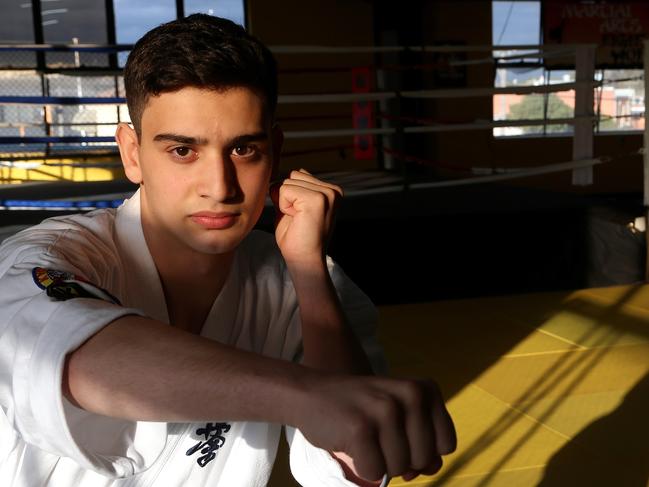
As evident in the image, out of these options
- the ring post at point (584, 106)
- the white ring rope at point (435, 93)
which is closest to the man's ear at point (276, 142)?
the white ring rope at point (435, 93)

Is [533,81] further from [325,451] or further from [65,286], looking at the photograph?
[65,286]

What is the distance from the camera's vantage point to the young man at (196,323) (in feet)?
1.88

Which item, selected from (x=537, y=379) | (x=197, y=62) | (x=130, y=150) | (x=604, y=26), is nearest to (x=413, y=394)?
(x=197, y=62)

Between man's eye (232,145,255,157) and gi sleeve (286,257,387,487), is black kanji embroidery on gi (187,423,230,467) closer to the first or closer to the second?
gi sleeve (286,257,387,487)

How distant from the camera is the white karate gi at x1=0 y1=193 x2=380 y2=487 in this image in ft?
2.20

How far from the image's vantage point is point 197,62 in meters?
0.91

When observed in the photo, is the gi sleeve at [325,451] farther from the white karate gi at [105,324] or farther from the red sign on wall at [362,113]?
the red sign on wall at [362,113]

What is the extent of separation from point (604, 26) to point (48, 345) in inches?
387

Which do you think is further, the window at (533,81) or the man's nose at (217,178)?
the window at (533,81)

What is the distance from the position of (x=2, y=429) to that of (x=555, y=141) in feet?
30.3

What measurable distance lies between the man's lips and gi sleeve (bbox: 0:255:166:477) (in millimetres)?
175

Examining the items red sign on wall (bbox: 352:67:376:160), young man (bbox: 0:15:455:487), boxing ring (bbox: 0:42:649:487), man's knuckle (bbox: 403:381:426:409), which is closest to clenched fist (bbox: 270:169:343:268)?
young man (bbox: 0:15:455:487)

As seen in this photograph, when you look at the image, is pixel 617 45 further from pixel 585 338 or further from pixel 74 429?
pixel 74 429

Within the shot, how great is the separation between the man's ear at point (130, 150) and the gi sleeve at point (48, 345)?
0.24 m
